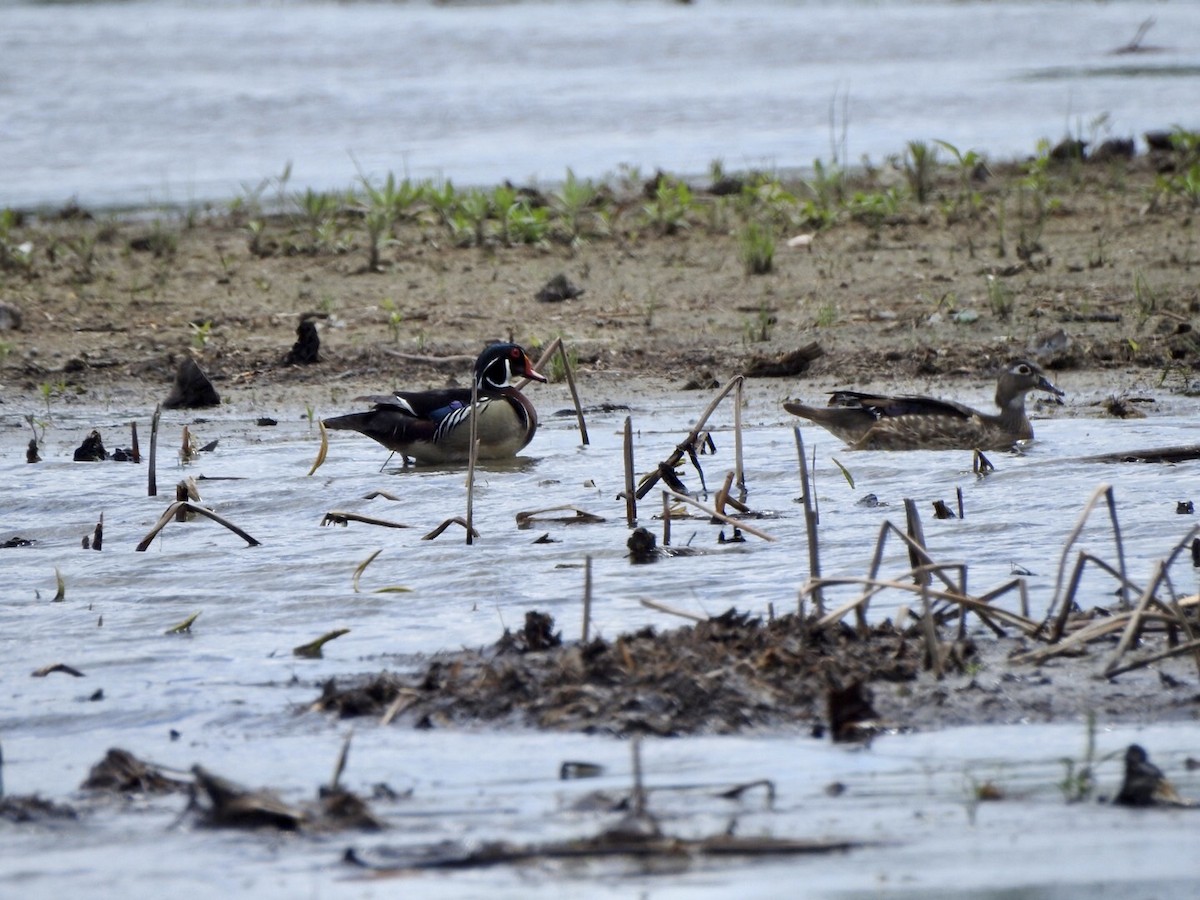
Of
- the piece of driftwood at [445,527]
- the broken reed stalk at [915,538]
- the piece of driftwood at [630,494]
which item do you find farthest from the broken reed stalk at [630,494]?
the broken reed stalk at [915,538]

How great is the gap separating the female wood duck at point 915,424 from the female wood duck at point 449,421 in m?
1.30

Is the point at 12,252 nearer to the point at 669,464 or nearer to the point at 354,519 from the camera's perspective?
the point at 354,519

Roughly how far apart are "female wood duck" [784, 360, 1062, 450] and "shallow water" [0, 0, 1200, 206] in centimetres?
Answer: 735

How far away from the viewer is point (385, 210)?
12492 mm

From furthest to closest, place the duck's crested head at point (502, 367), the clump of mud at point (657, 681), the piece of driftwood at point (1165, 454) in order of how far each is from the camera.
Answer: the duck's crested head at point (502, 367)
the piece of driftwood at point (1165, 454)
the clump of mud at point (657, 681)

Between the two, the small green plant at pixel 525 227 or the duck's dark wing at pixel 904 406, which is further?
the small green plant at pixel 525 227

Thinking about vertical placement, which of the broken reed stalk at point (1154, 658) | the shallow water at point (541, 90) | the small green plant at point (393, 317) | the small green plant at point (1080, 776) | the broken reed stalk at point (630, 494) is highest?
the shallow water at point (541, 90)

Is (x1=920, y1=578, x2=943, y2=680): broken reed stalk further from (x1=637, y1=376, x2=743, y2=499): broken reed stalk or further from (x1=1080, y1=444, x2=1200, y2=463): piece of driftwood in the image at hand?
(x1=1080, y1=444, x2=1200, y2=463): piece of driftwood

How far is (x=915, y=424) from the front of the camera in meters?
8.19

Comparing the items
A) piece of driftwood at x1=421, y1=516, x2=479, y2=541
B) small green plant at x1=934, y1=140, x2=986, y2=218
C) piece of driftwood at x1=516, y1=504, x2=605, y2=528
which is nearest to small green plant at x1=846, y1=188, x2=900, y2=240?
small green plant at x1=934, y1=140, x2=986, y2=218

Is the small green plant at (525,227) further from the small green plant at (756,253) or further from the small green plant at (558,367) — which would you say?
the small green plant at (558,367)

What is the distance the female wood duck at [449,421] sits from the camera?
833 cm

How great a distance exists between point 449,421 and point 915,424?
2117 millimetres

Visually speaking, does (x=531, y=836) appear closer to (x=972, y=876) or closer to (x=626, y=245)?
(x=972, y=876)
